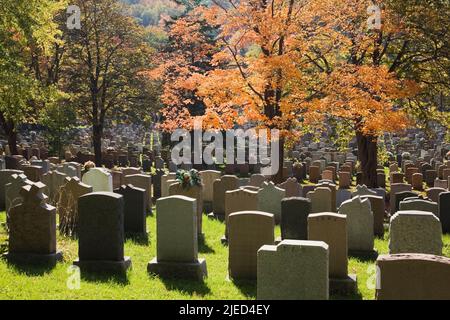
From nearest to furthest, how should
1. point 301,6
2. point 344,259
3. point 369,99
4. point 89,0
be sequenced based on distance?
point 344,259, point 369,99, point 301,6, point 89,0

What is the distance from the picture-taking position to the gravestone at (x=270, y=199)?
14.6 metres

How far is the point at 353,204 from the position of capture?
11.3 meters

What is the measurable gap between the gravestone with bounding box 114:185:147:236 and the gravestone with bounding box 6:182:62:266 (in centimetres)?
289

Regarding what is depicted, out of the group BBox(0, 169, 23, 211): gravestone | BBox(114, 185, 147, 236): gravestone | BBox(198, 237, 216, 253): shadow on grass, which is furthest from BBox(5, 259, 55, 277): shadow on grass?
BBox(0, 169, 23, 211): gravestone

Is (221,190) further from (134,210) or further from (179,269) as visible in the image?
(179,269)

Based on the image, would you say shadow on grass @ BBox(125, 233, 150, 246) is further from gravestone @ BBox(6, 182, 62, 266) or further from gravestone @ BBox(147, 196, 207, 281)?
gravestone @ BBox(6, 182, 62, 266)

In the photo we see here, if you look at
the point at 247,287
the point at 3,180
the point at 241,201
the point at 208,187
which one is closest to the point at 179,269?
the point at 247,287

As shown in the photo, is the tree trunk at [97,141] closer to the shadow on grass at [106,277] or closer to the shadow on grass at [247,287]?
the shadow on grass at [106,277]

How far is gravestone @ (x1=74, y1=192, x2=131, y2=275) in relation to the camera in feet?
30.1

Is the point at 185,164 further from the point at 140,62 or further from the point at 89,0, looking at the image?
the point at 89,0

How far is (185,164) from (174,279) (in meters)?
19.6

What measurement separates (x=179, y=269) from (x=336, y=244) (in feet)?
8.58

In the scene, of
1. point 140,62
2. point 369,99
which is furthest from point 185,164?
point 369,99
